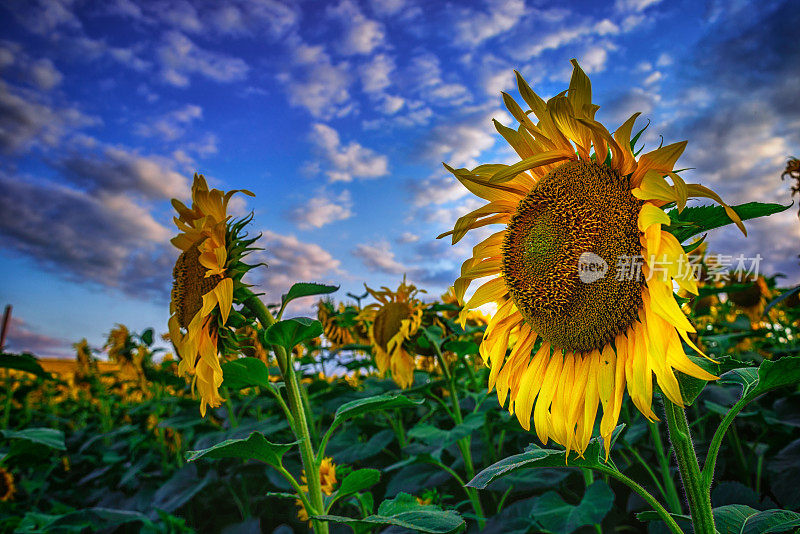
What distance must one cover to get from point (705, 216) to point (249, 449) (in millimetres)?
1188

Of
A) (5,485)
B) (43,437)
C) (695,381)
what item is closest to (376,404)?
(695,381)

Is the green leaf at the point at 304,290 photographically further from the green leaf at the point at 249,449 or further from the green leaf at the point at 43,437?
the green leaf at the point at 43,437

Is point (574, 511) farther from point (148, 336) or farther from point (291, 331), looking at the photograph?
point (148, 336)

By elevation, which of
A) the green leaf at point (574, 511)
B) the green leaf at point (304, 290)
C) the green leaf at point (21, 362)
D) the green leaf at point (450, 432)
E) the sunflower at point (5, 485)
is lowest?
the sunflower at point (5, 485)

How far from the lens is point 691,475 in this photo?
102 cm

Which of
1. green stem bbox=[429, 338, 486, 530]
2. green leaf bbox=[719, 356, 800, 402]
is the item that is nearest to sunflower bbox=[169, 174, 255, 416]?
green stem bbox=[429, 338, 486, 530]

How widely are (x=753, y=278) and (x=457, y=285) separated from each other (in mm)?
3776

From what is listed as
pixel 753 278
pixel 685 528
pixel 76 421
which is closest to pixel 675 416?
pixel 685 528

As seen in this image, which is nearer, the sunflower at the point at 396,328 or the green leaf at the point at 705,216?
the green leaf at the point at 705,216

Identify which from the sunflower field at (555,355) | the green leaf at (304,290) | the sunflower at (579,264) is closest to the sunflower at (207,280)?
the sunflower field at (555,355)

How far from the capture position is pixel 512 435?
→ 9.01 ft

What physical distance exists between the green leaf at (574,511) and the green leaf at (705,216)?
0.89 m

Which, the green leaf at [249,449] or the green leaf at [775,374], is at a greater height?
the green leaf at [775,374]

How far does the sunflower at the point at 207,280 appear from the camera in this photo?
5.02 ft
